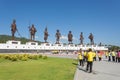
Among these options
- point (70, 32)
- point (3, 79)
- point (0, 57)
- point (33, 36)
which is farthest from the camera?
point (70, 32)

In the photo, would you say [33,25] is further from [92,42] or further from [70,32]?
[92,42]

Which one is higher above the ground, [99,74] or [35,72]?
[35,72]

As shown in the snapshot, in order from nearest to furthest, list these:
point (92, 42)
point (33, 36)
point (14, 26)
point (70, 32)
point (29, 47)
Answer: point (29, 47) → point (14, 26) → point (33, 36) → point (70, 32) → point (92, 42)

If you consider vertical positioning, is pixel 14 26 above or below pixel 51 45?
Answer: above

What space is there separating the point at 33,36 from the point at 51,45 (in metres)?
8.80

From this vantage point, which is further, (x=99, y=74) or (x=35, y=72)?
(x=35, y=72)

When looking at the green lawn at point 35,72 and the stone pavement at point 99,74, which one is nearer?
the green lawn at point 35,72

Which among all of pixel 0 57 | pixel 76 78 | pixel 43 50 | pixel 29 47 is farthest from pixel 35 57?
pixel 43 50

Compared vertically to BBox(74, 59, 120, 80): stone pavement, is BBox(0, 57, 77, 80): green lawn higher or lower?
higher

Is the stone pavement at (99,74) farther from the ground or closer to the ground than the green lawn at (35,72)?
closer to the ground

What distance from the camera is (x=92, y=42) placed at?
314 feet

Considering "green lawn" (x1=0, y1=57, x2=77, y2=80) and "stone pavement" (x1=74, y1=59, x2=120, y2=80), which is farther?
"stone pavement" (x1=74, y1=59, x2=120, y2=80)

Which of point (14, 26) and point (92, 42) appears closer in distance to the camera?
point (14, 26)

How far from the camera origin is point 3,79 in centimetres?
1215
